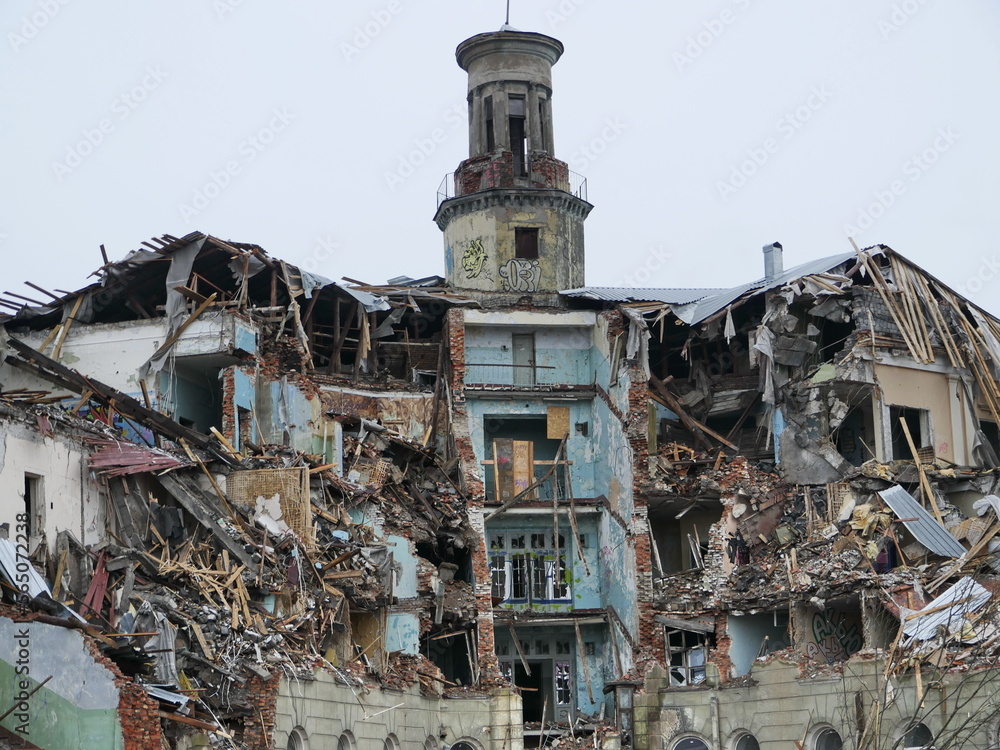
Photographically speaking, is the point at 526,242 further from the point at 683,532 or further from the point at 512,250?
the point at 683,532

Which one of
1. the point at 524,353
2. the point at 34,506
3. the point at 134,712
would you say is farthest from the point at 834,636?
the point at 34,506

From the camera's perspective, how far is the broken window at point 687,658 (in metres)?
43.7

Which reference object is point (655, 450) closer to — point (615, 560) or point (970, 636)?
point (615, 560)

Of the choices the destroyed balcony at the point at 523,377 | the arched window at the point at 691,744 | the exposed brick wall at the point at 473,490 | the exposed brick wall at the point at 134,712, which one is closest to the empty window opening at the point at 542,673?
the exposed brick wall at the point at 473,490

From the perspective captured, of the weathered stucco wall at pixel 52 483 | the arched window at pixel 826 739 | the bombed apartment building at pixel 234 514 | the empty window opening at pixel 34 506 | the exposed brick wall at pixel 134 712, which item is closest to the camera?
the exposed brick wall at pixel 134 712

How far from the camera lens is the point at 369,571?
39.9 meters

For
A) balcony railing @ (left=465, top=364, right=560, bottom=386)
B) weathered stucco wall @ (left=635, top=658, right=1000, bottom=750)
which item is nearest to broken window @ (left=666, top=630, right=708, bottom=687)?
weathered stucco wall @ (left=635, top=658, right=1000, bottom=750)

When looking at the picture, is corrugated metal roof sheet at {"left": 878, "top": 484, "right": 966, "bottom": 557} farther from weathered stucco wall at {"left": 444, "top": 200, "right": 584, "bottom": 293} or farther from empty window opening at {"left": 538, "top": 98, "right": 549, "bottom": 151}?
empty window opening at {"left": 538, "top": 98, "right": 549, "bottom": 151}

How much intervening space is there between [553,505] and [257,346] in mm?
8561

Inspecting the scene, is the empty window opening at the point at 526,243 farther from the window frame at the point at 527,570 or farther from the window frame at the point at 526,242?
the window frame at the point at 527,570

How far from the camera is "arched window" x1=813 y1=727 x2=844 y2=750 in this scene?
39438mm

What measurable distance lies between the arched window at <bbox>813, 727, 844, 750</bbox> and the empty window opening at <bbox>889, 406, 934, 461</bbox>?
784cm

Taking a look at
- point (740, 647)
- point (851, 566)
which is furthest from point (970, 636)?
point (740, 647)

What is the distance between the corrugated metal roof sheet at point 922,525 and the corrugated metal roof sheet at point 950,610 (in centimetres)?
160
